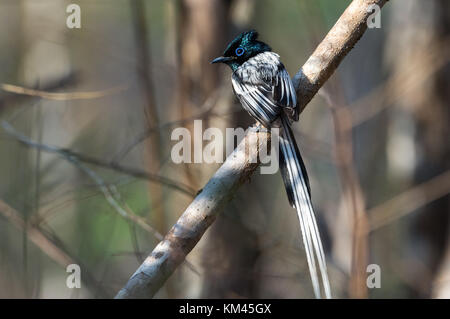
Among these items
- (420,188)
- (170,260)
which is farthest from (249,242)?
(170,260)

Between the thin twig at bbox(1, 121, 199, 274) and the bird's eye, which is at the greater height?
the bird's eye

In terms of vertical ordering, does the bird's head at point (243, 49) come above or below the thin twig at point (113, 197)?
above

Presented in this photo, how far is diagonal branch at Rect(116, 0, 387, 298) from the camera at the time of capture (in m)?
2.46

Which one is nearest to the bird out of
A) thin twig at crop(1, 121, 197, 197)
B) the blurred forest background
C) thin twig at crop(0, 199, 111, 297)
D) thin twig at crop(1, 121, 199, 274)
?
the blurred forest background

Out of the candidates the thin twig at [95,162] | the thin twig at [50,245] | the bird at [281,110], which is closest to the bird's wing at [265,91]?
the bird at [281,110]

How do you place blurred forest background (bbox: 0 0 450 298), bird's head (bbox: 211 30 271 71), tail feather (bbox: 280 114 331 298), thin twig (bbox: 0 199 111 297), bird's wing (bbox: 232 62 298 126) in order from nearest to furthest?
tail feather (bbox: 280 114 331 298)
bird's wing (bbox: 232 62 298 126)
bird's head (bbox: 211 30 271 71)
thin twig (bbox: 0 199 111 297)
blurred forest background (bbox: 0 0 450 298)

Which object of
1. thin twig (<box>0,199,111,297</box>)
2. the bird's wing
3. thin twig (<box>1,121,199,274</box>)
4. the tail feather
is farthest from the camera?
thin twig (<box>0,199,111,297</box>)

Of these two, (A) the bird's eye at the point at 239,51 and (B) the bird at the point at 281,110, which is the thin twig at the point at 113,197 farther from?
(A) the bird's eye at the point at 239,51

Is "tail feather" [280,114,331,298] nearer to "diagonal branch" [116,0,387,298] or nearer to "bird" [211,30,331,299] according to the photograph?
"bird" [211,30,331,299]

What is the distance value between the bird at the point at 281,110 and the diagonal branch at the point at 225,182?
0.38ft

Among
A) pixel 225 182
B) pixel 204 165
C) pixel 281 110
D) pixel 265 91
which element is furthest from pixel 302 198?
pixel 204 165

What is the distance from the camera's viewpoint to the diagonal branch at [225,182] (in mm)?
2463

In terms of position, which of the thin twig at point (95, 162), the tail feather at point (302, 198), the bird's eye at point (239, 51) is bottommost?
the tail feather at point (302, 198)

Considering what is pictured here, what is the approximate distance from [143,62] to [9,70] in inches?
104
